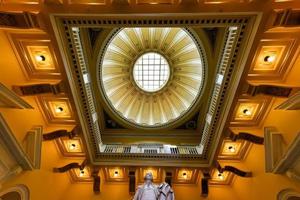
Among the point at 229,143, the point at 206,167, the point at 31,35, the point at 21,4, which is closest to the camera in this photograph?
the point at 21,4

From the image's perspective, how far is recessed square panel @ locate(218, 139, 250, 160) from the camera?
10.7m

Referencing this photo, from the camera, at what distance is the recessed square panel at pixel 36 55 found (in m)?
7.65

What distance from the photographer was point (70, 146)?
11109mm

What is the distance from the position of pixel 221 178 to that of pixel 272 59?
6242mm

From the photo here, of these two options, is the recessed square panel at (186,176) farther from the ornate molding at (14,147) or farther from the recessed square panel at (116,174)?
the ornate molding at (14,147)

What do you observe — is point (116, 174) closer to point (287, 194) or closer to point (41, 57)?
point (41, 57)

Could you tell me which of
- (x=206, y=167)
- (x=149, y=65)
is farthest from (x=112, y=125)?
(x=206, y=167)

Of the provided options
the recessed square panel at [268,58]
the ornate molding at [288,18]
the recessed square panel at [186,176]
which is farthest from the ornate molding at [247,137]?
the ornate molding at [288,18]

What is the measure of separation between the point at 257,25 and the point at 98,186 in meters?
9.05

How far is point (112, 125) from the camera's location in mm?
13359

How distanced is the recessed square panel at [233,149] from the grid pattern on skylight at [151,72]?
5.33 metres

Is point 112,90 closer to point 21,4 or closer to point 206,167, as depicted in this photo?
point 206,167

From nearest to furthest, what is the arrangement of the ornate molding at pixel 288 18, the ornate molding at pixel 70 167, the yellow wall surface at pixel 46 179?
the ornate molding at pixel 288 18
the yellow wall surface at pixel 46 179
the ornate molding at pixel 70 167

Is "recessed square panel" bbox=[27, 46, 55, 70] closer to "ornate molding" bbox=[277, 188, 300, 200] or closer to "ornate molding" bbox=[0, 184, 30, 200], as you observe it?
"ornate molding" bbox=[0, 184, 30, 200]
